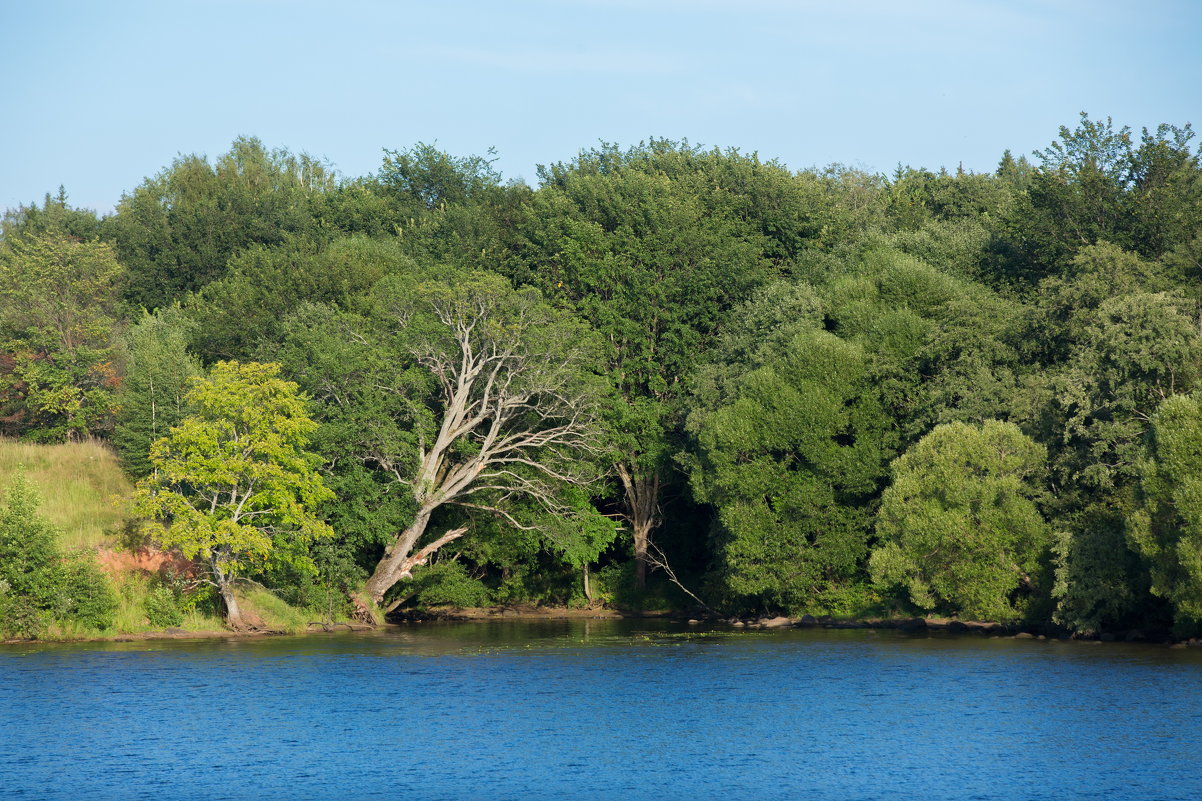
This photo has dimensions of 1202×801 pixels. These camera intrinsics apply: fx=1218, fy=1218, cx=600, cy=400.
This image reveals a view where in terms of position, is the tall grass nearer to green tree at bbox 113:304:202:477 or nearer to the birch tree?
green tree at bbox 113:304:202:477

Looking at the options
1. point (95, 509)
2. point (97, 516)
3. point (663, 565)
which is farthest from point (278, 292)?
point (663, 565)

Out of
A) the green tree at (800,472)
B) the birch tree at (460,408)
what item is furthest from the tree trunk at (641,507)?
the green tree at (800,472)

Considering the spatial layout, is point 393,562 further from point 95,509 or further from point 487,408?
point 95,509

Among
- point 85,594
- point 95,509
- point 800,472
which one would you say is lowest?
point 85,594

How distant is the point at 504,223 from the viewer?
298 ft

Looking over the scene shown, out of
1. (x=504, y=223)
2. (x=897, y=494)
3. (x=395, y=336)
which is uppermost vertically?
(x=504, y=223)

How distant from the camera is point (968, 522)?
56.8 meters

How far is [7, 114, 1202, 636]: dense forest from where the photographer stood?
2163 inches

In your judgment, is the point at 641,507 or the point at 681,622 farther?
the point at 641,507

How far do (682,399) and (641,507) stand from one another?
7743 millimetres

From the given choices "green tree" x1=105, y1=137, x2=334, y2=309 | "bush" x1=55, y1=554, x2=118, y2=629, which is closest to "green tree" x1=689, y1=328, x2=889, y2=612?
"bush" x1=55, y1=554, x2=118, y2=629

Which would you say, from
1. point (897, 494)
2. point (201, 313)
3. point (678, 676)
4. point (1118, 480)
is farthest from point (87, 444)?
point (1118, 480)

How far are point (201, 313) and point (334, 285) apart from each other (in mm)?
11730

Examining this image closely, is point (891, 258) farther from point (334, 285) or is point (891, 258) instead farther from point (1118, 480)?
point (334, 285)
